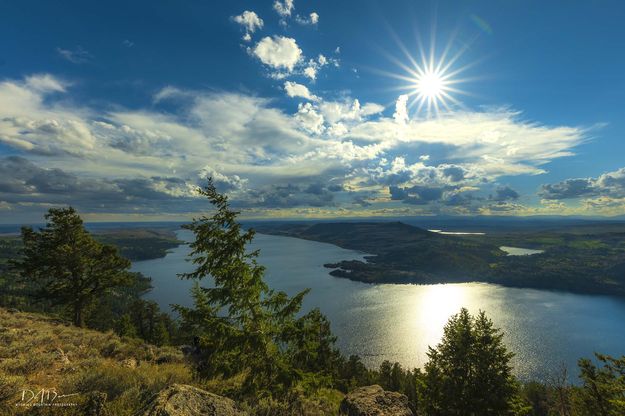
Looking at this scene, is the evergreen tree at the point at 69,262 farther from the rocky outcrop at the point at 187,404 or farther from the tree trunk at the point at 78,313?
the rocky outcrop at the point at 187,404

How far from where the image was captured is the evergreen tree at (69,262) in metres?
33.1

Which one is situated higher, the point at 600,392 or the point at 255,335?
the point at 255,335

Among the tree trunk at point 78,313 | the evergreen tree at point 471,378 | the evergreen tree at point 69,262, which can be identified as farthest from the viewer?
the tree trunk at point 78,313

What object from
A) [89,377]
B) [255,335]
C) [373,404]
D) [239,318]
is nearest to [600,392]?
[373,404]

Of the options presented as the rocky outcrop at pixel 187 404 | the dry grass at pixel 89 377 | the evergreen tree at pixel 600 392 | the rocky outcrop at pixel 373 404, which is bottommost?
the evergreen tree at pixel 600 392

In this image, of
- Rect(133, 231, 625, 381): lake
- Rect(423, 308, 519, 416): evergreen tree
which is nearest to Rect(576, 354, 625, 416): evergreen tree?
Rect(423, 308, 519, 416): evergreen tree

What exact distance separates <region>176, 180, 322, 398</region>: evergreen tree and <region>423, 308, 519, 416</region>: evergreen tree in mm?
17972

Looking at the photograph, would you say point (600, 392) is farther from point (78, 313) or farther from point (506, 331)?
point (506, 331)

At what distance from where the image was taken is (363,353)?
124000mm

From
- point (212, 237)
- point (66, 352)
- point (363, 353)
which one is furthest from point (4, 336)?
point (363, 353)

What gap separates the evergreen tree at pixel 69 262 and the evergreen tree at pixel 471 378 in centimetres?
3661

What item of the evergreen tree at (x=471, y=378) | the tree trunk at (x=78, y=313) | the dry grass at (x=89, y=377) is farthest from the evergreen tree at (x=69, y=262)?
the evergreen tree at (x=471, y=378)

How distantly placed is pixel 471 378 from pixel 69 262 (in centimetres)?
4201

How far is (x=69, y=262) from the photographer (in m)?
34.2
